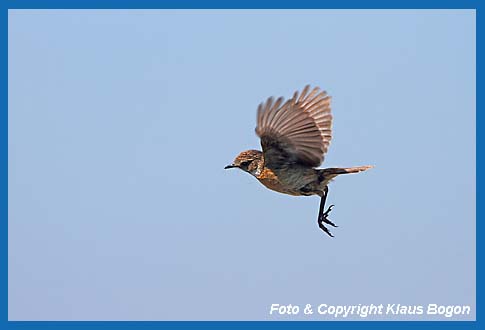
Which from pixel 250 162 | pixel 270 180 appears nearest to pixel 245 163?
pixel 250 162

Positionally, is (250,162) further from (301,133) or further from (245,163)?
(301,133)

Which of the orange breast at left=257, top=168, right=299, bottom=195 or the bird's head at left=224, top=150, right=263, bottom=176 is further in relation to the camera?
the bird's head at left=224, top=150, right=263, bottom=176

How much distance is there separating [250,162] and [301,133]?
2.54 feet

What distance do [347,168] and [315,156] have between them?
0.62 meters

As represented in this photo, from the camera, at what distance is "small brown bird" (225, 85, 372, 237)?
15.1 metres

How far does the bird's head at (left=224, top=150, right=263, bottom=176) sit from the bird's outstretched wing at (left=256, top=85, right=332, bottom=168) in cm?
14

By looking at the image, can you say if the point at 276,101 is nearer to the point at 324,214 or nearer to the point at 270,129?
the point at 270,129

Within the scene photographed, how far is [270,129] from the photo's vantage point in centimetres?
1487

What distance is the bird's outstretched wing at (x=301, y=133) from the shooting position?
15.0 meters

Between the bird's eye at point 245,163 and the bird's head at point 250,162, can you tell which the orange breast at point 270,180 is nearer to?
the bird's head at point 250,162

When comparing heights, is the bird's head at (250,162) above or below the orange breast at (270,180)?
above

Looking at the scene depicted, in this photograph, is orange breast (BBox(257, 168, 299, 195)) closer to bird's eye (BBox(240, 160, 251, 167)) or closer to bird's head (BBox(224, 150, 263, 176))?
bird's head (BBox(224, 150, 263, 176))

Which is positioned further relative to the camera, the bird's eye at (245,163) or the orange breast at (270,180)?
the bird's eye at (245,163)

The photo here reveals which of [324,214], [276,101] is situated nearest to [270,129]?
[276,101]
